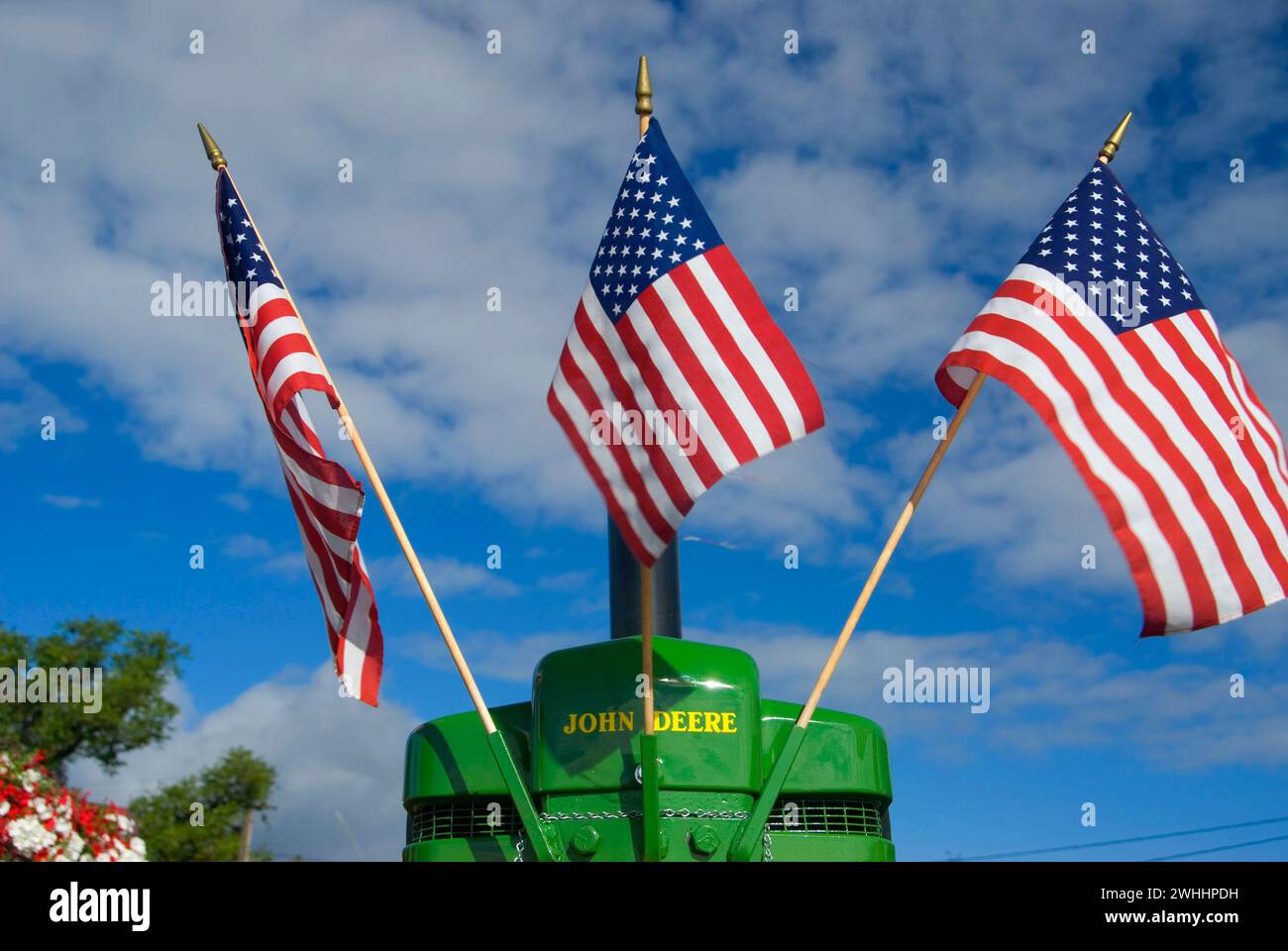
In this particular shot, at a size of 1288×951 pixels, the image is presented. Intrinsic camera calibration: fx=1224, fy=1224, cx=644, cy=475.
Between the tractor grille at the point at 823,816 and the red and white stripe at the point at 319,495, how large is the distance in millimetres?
2545

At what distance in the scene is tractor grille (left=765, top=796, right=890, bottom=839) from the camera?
6.23m

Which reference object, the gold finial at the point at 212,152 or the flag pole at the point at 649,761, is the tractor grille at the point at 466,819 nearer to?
the flag pole at the point at 649,761

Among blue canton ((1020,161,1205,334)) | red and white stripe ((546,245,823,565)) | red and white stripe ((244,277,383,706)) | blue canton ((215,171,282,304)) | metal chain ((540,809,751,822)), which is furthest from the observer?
blue canton ((215,171,282,304))

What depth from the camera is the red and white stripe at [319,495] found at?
23.6ft

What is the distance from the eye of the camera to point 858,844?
6.29 metres

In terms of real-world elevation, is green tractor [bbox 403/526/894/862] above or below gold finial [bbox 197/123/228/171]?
below

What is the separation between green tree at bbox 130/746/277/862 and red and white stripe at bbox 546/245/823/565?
40.0 meters

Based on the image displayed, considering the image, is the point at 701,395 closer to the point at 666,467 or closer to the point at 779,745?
the point at 666,467

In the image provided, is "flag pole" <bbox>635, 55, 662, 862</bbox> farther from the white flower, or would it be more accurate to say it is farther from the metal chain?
the white flower

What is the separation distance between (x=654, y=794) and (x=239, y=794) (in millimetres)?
45818

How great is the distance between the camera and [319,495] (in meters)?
7.24

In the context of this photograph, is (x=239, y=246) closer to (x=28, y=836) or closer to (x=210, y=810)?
(x=28, y=836)

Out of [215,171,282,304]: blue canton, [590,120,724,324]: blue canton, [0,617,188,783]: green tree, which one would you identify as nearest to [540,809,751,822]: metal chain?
[590,120,724,324]: blue canton
